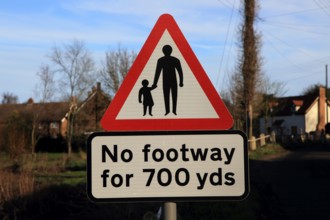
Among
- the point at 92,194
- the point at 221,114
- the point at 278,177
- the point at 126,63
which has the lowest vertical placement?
the point at 278,177

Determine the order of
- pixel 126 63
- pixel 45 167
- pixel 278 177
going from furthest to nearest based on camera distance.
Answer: pixel 126 63
pixel 278 177
pixel 45 167

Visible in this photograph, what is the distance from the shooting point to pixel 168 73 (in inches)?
116

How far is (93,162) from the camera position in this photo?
289 centimetres

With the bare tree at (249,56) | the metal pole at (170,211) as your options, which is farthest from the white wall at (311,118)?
the metal pole at (170,211)

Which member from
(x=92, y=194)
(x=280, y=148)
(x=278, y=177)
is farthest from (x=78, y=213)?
(x=280, y=148)

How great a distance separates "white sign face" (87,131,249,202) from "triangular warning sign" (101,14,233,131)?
56 mm

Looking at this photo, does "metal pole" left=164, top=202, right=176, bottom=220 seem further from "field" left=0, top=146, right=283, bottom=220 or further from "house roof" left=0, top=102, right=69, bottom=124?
"house roof" left=0, top=102, right=69, bottom=124

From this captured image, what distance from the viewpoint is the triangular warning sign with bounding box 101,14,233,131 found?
290cm

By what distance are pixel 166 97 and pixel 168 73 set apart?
14 cm

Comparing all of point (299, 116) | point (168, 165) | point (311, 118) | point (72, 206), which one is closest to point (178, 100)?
point (168, 165)

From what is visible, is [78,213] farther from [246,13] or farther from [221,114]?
[246,13]

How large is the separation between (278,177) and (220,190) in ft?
55.3

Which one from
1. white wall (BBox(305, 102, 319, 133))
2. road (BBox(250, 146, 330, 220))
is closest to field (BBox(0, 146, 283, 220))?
road (BBox(250, 146, 330, 220))

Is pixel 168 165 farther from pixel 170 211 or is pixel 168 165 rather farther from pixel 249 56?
pixel 249 56
